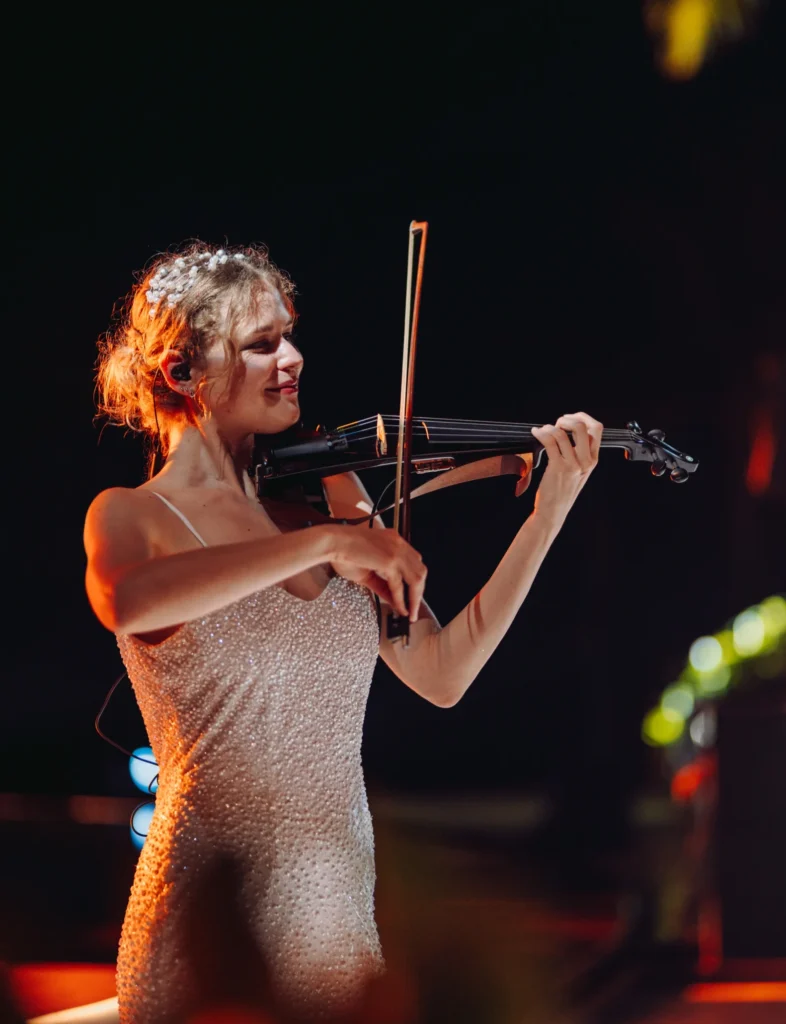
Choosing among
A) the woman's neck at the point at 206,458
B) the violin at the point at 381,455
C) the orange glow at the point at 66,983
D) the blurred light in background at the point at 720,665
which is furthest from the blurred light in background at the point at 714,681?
the woman's neck at the point at 206,458

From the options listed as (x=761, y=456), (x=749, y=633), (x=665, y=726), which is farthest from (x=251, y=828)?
(x=665, y=726)

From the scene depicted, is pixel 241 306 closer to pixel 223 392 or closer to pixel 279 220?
pixel 223 392

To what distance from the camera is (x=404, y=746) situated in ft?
20.8

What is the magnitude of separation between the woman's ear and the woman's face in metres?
0.03

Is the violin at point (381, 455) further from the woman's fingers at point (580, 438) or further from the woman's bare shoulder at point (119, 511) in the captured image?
the woman's bare shoulder at point (119, 511)

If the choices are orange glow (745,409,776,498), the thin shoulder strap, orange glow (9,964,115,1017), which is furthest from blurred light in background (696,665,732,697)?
the thin shoulder strap

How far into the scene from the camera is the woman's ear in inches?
55.5

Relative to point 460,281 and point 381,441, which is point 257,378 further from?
point 460,281

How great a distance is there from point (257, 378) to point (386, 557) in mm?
309

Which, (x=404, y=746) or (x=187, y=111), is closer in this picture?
(x=187, y=111)

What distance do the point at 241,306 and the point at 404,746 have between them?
519 cm

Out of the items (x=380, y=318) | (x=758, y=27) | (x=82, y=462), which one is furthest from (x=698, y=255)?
(x=82, y=462)

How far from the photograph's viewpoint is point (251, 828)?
1.27 metres

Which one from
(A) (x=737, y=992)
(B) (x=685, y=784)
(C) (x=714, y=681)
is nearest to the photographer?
(A) (x=737, y=992)
